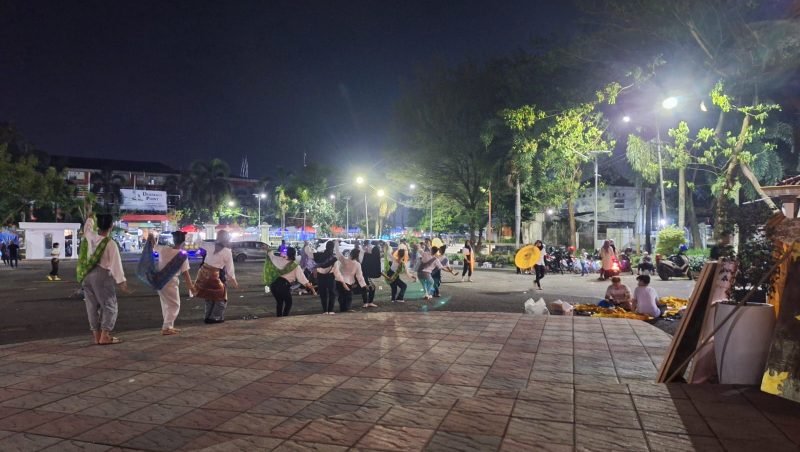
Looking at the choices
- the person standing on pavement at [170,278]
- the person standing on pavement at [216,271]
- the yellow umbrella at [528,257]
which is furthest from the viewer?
the yellow umbrella at [528,257]

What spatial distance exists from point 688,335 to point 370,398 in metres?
3.07

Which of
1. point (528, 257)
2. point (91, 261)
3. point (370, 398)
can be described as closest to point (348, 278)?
point (91, 261)

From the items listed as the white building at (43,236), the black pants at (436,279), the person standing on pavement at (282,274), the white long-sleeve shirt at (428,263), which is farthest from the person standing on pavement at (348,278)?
the white building at (43,236)

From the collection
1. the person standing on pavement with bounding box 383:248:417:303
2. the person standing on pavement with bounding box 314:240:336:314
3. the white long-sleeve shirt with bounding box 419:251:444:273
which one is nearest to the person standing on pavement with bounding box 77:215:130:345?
the person standing on pavement with bounding box 314:240:336:314

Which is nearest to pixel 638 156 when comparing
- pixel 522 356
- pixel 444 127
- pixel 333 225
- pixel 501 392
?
pixel 444 127

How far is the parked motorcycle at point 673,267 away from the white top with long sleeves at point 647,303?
12.2 m

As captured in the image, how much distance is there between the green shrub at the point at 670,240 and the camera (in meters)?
25.2

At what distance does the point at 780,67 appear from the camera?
52.3 ft

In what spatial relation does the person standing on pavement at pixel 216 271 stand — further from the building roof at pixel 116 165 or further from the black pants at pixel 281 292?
the building roof at pixel 116 165

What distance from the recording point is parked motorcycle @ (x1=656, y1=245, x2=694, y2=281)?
21922mm

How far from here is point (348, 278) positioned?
12133mm

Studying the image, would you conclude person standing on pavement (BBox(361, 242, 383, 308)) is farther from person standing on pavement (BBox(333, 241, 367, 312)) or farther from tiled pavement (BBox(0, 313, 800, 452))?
tiled pavement (BBox(0, 313, 800, 452))

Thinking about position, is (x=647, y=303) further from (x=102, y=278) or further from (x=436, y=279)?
(x=102, y=278)

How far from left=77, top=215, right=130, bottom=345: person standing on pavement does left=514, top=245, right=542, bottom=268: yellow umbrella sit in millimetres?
12925
